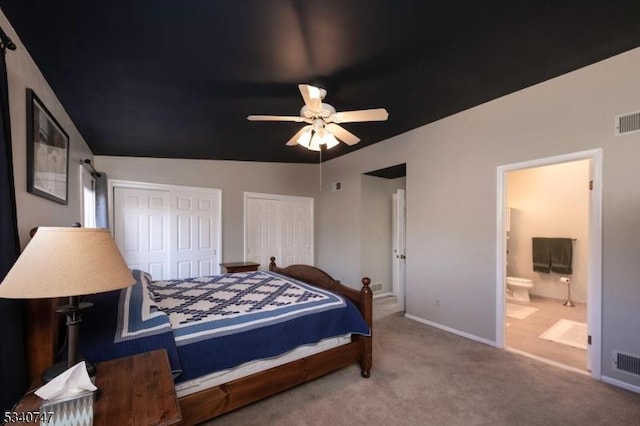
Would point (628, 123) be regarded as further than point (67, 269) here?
Yes

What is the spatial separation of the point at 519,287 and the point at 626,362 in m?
2.66

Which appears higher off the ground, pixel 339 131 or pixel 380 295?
pixel 339 131

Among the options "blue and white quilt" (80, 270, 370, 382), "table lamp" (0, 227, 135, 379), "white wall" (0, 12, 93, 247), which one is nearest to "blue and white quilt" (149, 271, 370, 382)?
"blue and white quilt" (80, 270, 370, 382)

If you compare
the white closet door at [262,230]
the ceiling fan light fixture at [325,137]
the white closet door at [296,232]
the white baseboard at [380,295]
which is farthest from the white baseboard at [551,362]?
the white closet door at [262,230]

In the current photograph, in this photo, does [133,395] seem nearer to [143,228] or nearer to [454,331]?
[454,331]

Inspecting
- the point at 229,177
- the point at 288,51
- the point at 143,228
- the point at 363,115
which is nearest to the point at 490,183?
the point at 363,115

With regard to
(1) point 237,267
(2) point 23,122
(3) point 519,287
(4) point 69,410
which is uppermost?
(2) point 23,122

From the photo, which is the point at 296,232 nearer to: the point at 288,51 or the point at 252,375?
the point at 252,375

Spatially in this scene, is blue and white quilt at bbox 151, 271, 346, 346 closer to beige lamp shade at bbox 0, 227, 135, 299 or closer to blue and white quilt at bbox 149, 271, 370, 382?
blue and white quilt at bbox 149, 271, 370, 382

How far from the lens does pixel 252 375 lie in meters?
1.98

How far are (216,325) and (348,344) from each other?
1.17m

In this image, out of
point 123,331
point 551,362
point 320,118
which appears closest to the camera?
point 123,331

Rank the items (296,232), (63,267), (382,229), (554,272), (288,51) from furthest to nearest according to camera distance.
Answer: (296,232)
(382,229)
(554,272)
(288,51)
(63,267)

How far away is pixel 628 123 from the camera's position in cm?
229
